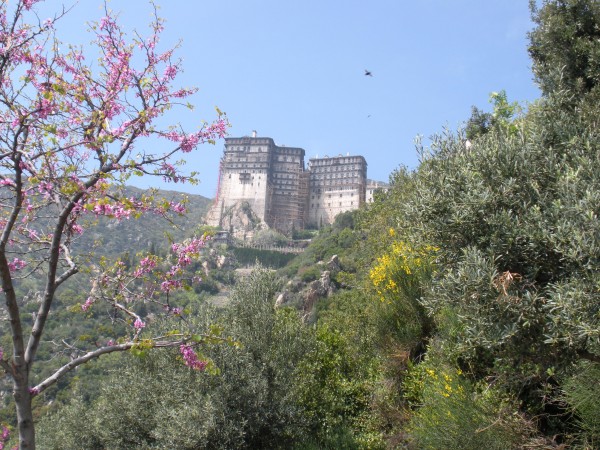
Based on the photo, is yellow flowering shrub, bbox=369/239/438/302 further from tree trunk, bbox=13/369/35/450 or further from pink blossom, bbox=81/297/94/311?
tree trunk, bbox=13/369/35/450

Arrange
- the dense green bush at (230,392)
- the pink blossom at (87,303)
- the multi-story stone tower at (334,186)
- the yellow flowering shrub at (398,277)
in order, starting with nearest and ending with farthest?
the pink blossom at (87,303) → the dense green bush at (230,392) → the yellow flowering shrub at (398,277) → the multi-story stone tower at (334,186)

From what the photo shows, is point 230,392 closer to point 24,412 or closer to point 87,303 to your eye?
point 87,303

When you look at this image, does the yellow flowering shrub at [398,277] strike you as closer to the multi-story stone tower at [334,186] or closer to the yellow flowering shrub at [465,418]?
the yellow flowering shrub at [465,418]

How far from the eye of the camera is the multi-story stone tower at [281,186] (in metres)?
128

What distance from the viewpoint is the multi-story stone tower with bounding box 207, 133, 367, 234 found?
12788cm

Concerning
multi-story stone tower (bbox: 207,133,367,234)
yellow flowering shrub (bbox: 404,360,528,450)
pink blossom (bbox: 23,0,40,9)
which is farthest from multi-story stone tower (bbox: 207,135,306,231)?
pink blossom (bbox: 23,0,40,9)

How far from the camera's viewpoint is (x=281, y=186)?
133875mm

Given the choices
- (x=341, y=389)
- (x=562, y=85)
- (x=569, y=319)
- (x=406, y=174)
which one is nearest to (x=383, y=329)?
(x=341, y=389)

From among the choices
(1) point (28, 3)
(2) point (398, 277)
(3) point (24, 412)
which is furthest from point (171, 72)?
(2) point (398, 277)

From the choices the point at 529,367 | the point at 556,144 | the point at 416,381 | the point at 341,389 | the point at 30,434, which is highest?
the point at 556,144

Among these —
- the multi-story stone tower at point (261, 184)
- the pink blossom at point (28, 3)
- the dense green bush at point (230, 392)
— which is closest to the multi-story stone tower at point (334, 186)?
the multi-story stone tower at point (261, 184)

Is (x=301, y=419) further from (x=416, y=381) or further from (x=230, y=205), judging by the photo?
(x=230, y=205)

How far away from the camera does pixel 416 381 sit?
475 inches

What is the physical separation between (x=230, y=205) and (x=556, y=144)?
123 m
